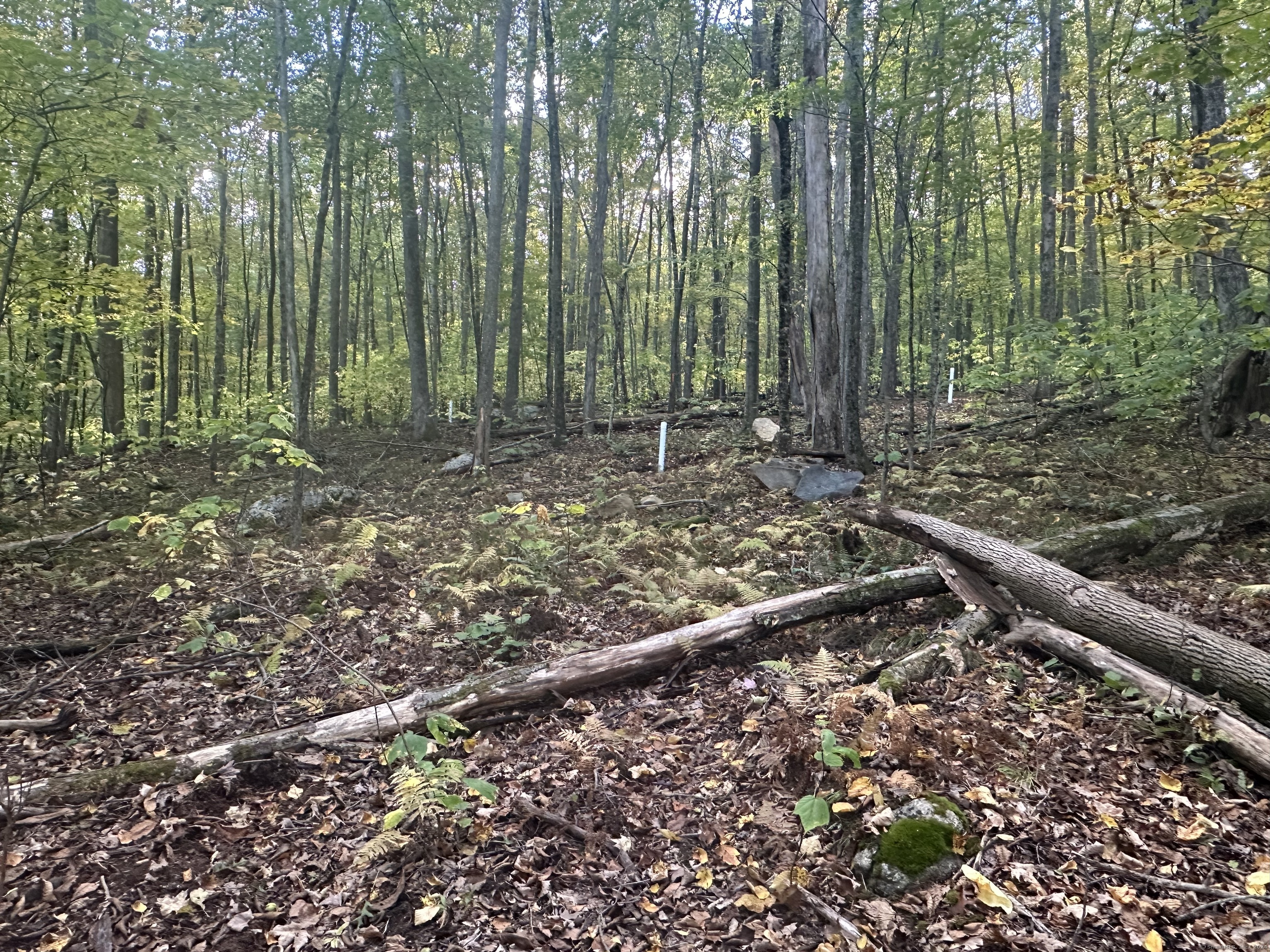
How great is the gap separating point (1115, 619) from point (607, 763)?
11.1ft

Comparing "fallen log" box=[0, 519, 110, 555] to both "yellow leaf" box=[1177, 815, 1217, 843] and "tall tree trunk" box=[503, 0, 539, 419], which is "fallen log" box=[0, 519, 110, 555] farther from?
"yellow leaf" box=[1177, 815, 1217, 843]

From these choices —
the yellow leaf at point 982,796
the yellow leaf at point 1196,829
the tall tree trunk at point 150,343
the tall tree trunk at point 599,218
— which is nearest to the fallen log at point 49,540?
the tall tree trunk at point 150,343

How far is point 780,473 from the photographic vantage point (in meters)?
10.4

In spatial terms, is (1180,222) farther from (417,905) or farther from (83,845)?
(83,845)

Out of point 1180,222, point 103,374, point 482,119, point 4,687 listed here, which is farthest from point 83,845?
point 482,119

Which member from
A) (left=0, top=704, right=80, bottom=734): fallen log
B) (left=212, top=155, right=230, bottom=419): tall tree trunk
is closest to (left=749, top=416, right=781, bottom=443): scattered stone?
(left=0, top=704, right=80, bottom=734): fallen log

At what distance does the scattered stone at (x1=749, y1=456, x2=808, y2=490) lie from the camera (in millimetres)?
10211

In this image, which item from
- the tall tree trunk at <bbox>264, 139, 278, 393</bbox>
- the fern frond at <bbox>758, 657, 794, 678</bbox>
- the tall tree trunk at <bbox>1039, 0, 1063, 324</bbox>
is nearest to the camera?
the fern frond at <bbox>758, 657, 794, 678</bbox>

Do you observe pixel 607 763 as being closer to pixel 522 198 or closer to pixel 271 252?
pixel 522 198

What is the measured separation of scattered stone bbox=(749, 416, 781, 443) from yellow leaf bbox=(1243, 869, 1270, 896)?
11.3 m

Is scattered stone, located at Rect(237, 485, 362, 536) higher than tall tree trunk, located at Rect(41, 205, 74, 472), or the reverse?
tall tree trunk, located at Rect(41, 205, 74, 472)

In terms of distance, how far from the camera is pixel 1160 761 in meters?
3.38

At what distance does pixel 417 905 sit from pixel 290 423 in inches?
210

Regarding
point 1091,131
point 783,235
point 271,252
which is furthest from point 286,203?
point 1091,131
